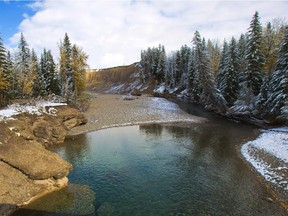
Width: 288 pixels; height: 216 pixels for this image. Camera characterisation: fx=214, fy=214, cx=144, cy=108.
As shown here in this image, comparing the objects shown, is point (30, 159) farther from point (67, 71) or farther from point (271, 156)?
point (67, 71)

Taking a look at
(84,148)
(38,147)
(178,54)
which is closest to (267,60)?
(84,148)

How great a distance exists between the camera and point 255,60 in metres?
37.3

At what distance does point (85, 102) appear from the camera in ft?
147

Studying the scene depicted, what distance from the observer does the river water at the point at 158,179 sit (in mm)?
12219

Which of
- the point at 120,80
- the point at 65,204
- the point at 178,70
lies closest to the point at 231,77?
the point at 65,204

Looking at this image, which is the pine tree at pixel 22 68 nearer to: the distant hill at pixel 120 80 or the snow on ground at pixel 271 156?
the snow on ground at pixel 271 156

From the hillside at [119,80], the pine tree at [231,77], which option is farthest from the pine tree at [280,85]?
the hillside at [119,80]

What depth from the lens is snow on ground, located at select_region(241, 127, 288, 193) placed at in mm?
15465

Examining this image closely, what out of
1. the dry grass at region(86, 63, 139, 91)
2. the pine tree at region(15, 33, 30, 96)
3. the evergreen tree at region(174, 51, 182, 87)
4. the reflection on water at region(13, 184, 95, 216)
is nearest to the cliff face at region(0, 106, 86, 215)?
the reflection on water at region(13, 184, 95, 216)

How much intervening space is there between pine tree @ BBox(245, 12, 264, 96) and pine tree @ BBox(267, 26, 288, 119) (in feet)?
20.3

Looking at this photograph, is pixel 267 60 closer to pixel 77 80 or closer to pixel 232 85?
pixel 232 85

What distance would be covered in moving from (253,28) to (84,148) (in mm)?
35490

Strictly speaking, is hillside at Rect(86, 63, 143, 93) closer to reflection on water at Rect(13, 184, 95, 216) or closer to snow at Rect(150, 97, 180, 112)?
snow at Rect(150, 97, 180, 112)

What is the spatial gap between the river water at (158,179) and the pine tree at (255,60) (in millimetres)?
14688
